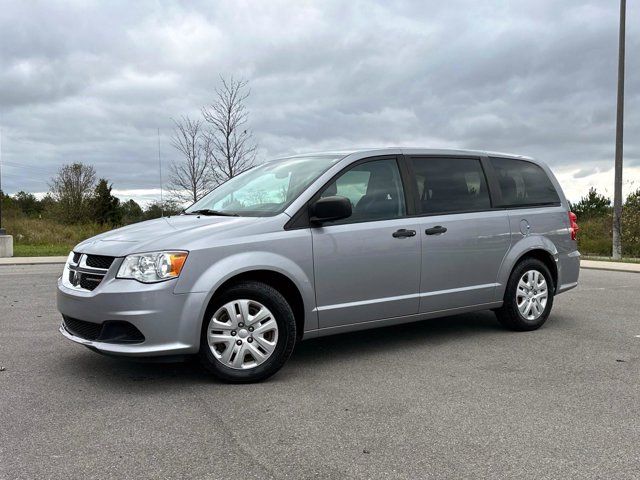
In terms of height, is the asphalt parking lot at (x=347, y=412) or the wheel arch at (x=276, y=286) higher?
the wheel arch at (x=276, y=286)

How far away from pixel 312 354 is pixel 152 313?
173 centimetres

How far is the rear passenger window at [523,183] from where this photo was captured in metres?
6.32

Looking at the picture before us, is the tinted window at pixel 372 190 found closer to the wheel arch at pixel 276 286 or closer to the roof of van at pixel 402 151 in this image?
the roof of van at pixel 402 151

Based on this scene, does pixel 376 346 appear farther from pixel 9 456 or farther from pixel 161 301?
pixel 9 456

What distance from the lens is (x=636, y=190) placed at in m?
27.9

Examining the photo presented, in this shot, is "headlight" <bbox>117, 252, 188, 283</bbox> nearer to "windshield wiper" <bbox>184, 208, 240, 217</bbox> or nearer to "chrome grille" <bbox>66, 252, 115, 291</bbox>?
"chrome grille" <bbox>66, 252, 115, 291</bbox>

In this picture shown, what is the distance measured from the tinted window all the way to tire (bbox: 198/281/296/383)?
1.00m

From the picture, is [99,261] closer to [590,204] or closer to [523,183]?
[523,183]

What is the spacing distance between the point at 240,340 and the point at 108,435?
119 centimetres

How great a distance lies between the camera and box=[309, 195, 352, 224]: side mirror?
4672 millimetres

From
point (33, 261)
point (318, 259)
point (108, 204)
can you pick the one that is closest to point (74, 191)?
point (108, 204)

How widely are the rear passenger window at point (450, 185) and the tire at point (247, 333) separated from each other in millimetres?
1806

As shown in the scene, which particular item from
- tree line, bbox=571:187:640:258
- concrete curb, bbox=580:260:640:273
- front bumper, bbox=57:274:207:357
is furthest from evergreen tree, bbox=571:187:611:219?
front bumper, bbox=57:274:207:357

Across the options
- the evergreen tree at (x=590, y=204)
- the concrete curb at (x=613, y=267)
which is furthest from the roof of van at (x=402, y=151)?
the evergreen tree at (x=590, y=204)
